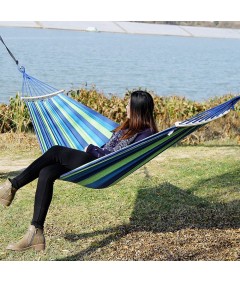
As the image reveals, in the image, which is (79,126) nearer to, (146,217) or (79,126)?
(79,126)

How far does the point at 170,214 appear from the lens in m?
3.29

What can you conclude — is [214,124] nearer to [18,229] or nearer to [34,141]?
[34,141]

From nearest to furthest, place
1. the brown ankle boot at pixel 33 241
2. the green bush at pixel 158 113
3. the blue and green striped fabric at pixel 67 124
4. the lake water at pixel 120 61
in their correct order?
the brown ankle boot at pixel 33 241 < the blue and green striped fabric at pixel 67 124 < the green bush at pixel 158 113 < the lake water at pixel 120 61

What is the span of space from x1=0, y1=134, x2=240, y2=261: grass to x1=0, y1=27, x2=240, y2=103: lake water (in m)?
4.05

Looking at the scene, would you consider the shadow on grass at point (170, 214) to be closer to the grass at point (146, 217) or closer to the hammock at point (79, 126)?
the grass at point (146, 217)

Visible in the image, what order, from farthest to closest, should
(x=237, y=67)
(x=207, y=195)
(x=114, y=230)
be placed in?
1. (x=237, y=67)
2. (x=207, y=195)
3. (x=114, y=230)

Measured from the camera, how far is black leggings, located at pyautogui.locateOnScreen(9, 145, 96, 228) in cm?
248

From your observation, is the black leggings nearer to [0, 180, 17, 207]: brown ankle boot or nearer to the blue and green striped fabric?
[0, 180, 17, 207]: brown ankle boot

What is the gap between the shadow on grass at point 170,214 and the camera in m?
2.99

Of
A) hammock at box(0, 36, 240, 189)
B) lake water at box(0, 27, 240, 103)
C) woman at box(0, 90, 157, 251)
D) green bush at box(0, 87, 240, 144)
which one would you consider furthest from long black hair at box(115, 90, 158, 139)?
lake water at box(0, 27, 240, 103)

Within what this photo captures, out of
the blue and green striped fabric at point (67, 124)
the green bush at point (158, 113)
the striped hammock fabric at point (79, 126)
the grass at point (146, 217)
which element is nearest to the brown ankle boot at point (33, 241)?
the grass at point (146, 217)
